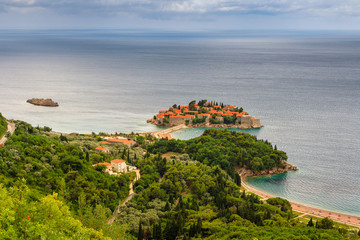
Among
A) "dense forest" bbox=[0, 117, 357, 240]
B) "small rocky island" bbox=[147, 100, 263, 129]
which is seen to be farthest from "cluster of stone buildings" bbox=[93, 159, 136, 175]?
"small rocky island" bbox=[147, 100, 263, 129]

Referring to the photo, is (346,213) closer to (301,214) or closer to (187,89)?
(301,214)

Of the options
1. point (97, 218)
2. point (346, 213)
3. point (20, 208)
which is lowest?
point (346, 213)

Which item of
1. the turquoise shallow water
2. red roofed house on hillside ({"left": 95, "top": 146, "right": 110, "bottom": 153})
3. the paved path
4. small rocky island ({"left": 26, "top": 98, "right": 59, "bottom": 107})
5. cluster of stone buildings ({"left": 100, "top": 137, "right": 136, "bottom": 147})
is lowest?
the turquoise shallow water

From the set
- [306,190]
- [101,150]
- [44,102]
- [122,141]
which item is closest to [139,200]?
[101,150]

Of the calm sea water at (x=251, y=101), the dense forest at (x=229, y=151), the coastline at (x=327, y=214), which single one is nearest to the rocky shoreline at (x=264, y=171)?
the dense forest at (x=229, y=151)

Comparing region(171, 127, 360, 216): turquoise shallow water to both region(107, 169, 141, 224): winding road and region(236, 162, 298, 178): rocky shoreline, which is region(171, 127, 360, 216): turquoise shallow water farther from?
region(107, 169, 141, 224): winding road

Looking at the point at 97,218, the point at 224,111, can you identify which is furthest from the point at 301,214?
the point at 224,111

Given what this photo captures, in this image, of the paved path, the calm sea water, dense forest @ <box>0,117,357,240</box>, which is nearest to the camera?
dense forest @ <box>0,117,357,240</box>
